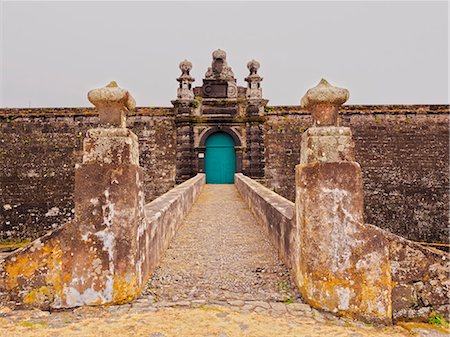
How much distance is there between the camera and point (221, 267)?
368 cm

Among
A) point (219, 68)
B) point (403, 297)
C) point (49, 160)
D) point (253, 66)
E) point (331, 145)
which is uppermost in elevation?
point (219, 68)

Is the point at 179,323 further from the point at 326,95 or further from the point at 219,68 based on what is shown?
the point at 219,68

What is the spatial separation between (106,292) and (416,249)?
2694 millimetres

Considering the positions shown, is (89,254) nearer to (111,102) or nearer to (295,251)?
(111,102)

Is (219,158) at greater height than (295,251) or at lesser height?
greater

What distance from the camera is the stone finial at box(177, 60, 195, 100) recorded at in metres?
13.6

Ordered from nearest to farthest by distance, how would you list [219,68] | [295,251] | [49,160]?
[295,251] → [49,160] → [219,68]

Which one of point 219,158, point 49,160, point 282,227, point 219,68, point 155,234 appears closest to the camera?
point 155,234

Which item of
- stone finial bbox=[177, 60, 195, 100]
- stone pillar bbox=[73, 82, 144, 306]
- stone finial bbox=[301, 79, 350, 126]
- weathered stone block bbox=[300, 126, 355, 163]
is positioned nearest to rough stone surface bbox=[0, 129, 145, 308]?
stone pillar bbox=[73, 82, 144, 306]

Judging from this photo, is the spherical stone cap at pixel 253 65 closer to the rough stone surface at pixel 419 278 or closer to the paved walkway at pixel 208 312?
the paved walkway at pixel 208 312

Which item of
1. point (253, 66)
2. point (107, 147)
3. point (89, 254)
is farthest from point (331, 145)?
point (253, 66)

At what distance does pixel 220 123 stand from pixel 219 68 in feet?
9.12

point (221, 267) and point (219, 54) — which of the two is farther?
point (219, 54)

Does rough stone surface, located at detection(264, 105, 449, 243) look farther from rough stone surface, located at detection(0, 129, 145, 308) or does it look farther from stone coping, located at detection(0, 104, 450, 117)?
rough stone surface, located at detection(0, 129, 145, 308)
